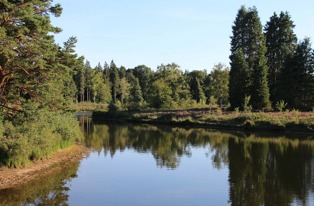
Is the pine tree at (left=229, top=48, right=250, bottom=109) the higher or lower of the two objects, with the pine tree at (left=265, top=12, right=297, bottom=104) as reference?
lower

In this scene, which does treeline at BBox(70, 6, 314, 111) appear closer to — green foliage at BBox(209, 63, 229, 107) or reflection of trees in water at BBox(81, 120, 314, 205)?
green foliage at BBox(209, 63, 229, 107)

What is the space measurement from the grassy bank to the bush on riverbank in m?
25.6

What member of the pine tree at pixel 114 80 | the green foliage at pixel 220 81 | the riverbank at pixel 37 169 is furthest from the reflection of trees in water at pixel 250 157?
the pine tree at pixel 114 80

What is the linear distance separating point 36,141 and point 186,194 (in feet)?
27.5

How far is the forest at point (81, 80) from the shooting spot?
1828 centimetres

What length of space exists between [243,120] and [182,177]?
27.8 meters

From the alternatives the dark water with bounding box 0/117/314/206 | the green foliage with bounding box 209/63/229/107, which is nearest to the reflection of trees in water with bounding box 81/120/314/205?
the dark water with bounding box 0/117/314/206

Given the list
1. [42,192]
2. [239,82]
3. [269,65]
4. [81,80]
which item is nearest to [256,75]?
[239,82]

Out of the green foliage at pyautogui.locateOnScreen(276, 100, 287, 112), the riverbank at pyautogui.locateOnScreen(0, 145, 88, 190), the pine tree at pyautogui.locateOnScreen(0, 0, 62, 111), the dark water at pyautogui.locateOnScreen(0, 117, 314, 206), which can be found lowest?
the dark water at pyautogui.locateOnScreen(0, 117, 314, 206)

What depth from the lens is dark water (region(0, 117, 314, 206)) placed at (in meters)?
14.6

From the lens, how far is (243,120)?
148 feet

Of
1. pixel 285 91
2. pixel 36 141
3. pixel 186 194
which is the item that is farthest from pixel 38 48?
pixel 285 91

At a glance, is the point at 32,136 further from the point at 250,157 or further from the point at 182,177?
the point at 250,157

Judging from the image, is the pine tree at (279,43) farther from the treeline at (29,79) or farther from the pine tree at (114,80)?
the pine tree at (114,80)
